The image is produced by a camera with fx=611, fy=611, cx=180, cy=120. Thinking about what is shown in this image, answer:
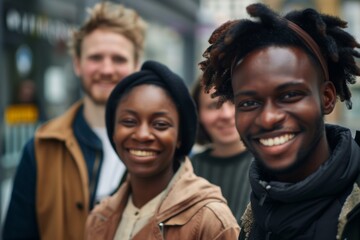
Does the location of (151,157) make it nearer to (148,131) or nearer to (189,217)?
(148,131)

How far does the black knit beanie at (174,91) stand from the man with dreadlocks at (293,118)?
0.77 m

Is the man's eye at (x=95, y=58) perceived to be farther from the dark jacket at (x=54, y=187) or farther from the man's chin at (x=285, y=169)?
the man's chin at (x=285, y=169)

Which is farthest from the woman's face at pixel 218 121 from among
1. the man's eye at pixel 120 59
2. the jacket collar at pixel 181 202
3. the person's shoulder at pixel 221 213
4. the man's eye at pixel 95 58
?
the person's shoulder at pixel 221 213

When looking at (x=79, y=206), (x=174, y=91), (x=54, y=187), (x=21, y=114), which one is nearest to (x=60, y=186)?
(x=54, y=187)

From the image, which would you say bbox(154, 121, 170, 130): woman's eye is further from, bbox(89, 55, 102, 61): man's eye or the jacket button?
bbox(89, 55, 102, 61): man's eye

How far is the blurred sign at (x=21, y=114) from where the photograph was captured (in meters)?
5.50

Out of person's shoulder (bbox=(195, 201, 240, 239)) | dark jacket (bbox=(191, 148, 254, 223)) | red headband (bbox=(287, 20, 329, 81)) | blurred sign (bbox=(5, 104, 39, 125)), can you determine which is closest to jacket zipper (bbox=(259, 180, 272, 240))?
red headband (bbox=(287, 20, 329, 81))

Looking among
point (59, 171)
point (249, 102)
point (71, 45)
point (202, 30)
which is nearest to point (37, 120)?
point (71, 45)

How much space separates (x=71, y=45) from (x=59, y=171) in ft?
2.97

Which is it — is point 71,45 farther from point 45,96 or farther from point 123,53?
point 45,96

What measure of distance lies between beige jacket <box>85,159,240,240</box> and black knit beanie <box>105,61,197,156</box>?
7.1 inches

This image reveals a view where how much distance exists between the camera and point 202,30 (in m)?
15.6

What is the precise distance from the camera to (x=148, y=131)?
2.58 meters

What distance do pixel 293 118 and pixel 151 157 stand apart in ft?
3.17
